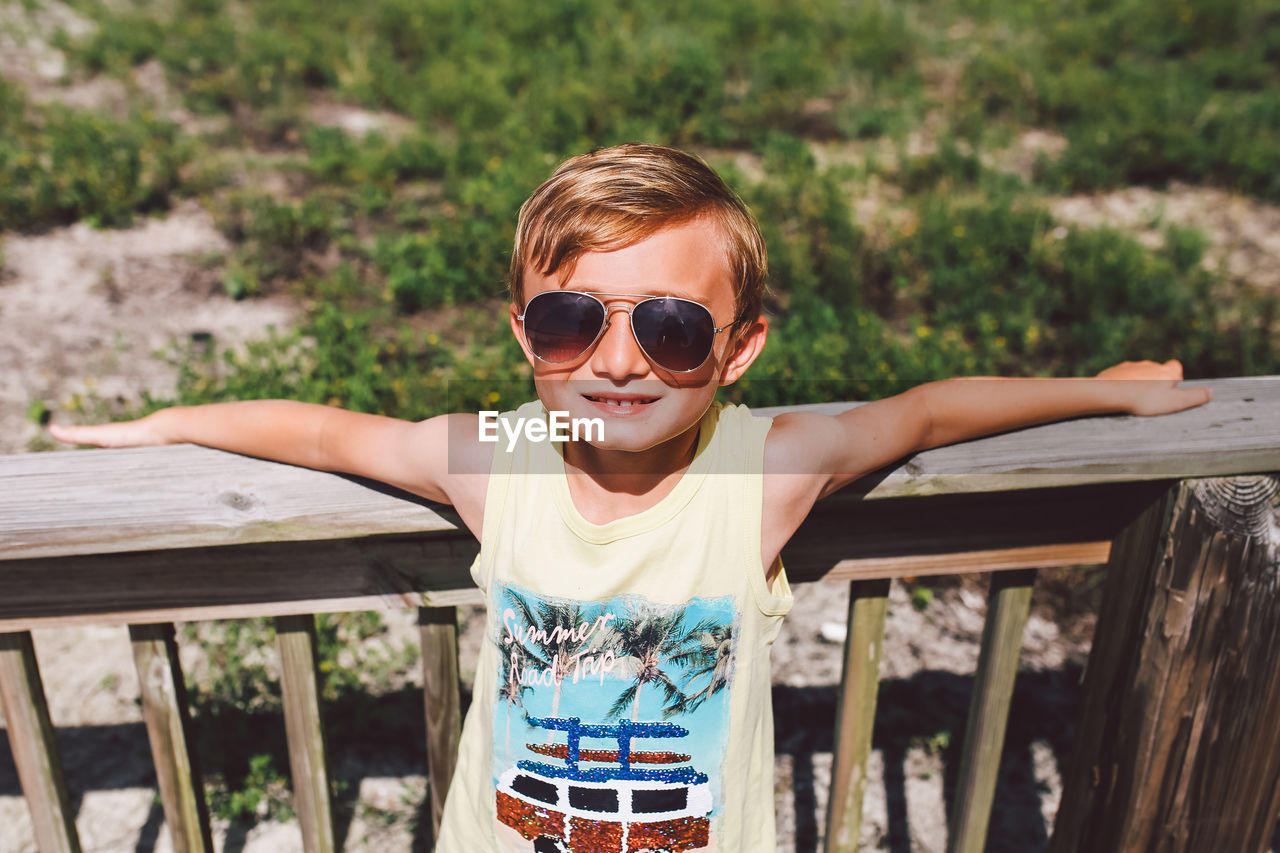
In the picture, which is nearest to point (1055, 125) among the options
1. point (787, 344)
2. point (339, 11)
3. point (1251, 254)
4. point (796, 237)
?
point (1251, 254)

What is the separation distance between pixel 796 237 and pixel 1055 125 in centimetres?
292

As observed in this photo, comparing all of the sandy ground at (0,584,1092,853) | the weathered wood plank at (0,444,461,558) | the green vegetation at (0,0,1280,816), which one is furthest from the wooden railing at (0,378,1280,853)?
the green vegetation at (0,0,1280,816)

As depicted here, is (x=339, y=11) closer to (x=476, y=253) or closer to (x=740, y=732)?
(x=476, y=253)

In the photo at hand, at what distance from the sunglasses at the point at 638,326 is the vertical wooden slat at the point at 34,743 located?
1.10 metres

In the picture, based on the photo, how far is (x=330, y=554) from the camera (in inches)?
64.3

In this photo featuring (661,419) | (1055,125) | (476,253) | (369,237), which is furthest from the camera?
(1055,125)

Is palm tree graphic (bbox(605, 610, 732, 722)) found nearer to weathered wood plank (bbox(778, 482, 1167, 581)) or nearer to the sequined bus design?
the sequined bus design

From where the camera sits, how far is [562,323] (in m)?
1.36

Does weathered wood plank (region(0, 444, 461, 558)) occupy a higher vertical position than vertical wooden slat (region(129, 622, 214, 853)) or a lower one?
higher

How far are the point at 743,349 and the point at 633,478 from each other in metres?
0.28

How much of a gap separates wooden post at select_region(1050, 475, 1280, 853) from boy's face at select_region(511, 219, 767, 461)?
2.90 ft

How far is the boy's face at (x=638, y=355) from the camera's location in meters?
1.37

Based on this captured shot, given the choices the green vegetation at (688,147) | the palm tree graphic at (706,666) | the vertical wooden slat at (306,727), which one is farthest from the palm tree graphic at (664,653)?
the green vegetation at (688,147)

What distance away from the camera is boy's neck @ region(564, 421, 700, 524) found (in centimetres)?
150
